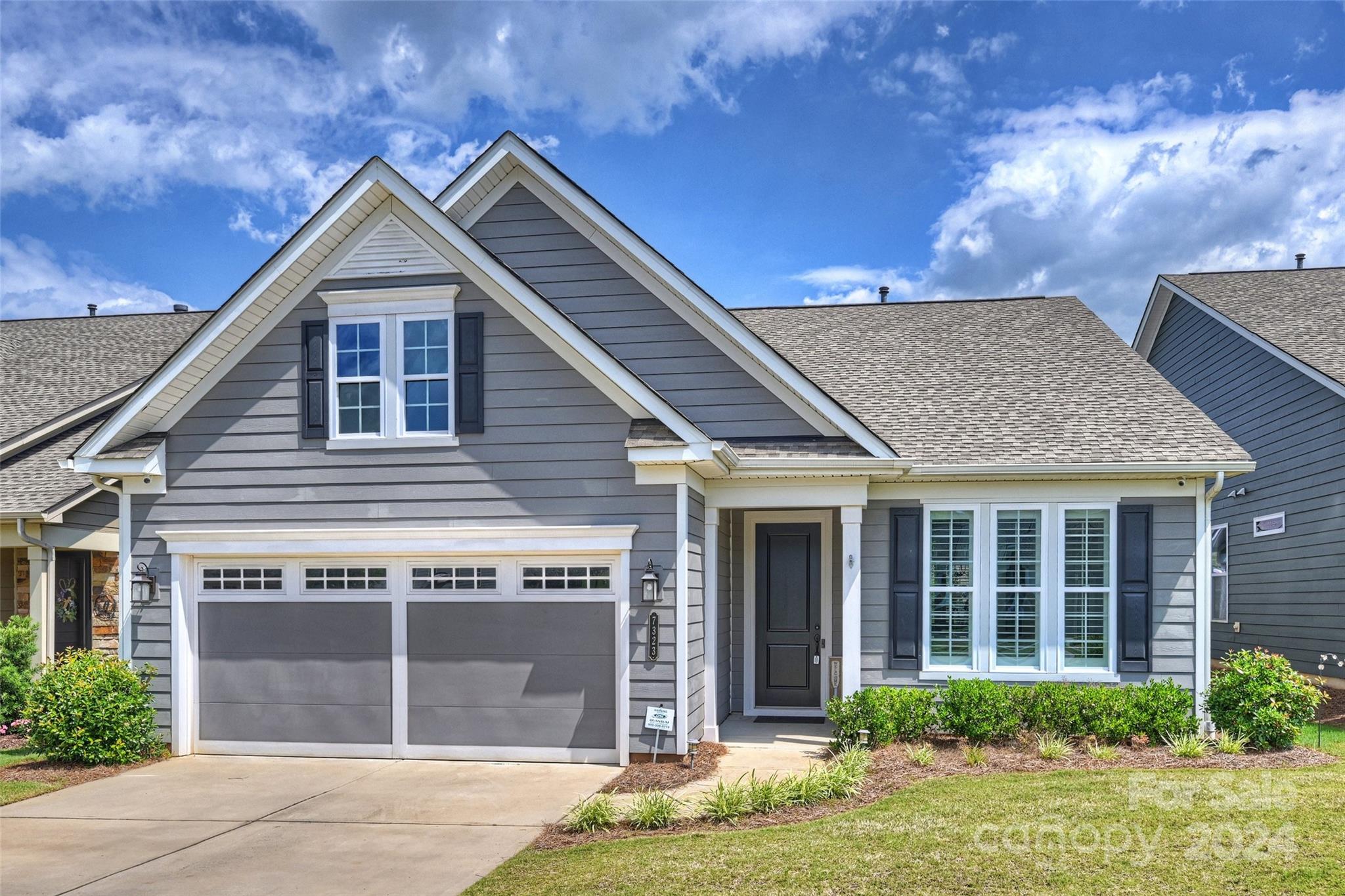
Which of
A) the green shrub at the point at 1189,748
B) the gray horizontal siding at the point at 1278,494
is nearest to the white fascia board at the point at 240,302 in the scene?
the green shrub at the point at 1189,748

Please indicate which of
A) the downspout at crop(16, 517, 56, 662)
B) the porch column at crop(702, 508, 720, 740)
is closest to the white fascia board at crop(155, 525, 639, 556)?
the porch column at crop(702, 508, 720, 740)

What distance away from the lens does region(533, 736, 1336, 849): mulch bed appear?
266 inches

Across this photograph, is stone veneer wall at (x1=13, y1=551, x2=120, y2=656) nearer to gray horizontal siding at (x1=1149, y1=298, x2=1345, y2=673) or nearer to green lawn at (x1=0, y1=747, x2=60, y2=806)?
green lawn at (x1=0, y1=747, x2=60, y2=806)

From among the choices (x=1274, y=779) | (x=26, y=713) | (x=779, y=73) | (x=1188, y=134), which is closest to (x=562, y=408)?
(x=26, y=713)

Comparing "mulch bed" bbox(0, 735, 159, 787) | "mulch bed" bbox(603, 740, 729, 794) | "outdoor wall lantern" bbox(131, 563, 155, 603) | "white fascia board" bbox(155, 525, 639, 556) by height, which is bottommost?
"mulch bed" bbox(0, 735, 159, 787)

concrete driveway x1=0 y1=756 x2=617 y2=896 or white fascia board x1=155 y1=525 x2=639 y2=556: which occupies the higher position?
white fascia board x1=155 y1=525 x2=639 y2=556

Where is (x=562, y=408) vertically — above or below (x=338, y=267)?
below

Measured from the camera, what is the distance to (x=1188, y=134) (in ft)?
61.3

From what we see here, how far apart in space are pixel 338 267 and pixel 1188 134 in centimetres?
1667

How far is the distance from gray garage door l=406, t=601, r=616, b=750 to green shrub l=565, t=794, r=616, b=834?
2.38 meters

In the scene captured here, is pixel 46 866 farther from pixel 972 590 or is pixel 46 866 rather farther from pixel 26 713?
pixel 972 590

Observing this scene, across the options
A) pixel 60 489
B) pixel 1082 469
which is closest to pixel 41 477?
pixel 60 489

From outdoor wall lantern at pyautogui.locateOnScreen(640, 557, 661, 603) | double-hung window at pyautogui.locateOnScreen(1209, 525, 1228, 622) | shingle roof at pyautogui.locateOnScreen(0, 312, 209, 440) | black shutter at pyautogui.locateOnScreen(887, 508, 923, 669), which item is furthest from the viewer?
double-hung window at pyautogui.locateOnScreen(1209, 525, 1228, 622)

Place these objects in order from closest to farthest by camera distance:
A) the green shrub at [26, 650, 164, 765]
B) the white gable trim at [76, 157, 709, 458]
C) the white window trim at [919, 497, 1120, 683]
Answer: the white gable trim at [76, 157, 709, 458]
the green shrub at [26, 650, 164, 765]
the white window trim at [919, 497, 1120, 683]
